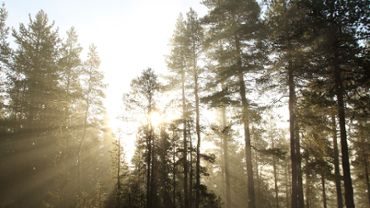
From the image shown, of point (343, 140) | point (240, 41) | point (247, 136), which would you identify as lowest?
point (343, 140)

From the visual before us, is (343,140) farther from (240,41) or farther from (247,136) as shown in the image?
(240,41)

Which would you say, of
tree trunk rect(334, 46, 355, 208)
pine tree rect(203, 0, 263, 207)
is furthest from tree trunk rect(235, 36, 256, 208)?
tree trunk rect(334, 46, 355, 208)

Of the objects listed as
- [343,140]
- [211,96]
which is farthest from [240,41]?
[343,140]

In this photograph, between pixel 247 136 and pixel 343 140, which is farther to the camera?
pixel 247 136

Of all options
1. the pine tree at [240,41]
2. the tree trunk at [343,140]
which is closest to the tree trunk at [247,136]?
the pine tree at [240,41]

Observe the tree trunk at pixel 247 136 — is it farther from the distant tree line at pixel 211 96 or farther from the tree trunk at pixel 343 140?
the tree trunk at pixel 343 140

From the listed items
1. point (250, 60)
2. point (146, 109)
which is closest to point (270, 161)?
point (146, 109)

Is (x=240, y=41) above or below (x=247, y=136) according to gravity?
above

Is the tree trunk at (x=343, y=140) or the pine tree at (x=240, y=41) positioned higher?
the pine tree at (x=240, y=41)

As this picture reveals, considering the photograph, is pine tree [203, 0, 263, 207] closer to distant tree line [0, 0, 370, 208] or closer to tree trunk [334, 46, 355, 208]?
distant tree line [0, 0, 370, 208]

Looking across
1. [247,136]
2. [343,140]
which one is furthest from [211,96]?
[343,140]

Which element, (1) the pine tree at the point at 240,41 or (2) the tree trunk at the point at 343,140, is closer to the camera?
(2) the tree trunk at the point at 343,140

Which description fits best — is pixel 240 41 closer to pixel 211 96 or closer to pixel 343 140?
pixel 211 96

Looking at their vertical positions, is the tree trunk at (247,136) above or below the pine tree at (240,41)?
below
